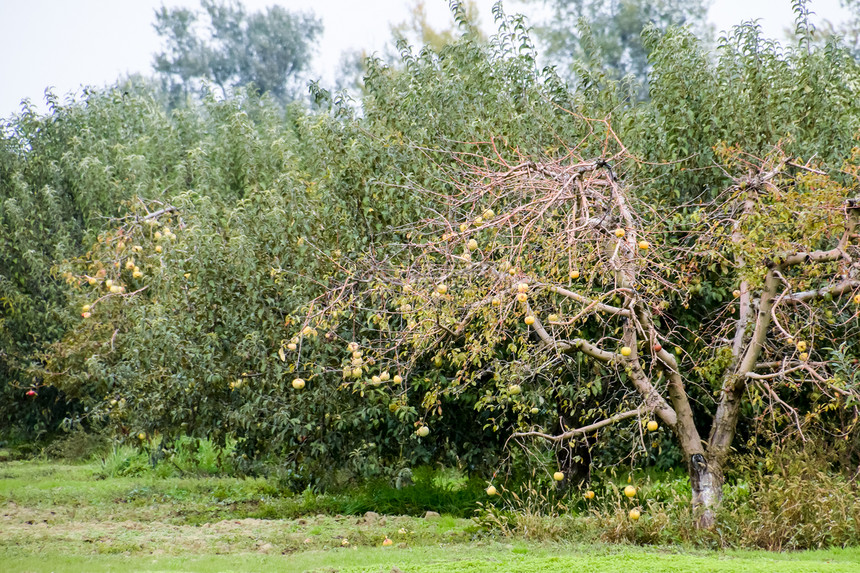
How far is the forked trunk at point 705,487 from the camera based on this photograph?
5621 mm

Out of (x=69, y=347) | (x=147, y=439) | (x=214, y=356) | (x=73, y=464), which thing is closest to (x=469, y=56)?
(x=214, y=356)

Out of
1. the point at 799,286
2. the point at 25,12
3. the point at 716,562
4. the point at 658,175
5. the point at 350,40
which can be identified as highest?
the point at 350,40

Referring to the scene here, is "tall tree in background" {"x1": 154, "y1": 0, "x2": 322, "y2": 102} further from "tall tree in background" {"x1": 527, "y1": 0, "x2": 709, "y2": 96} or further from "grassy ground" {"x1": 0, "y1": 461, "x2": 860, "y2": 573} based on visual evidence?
"grassy ground" {"x1": 0, "y1": 461, "x2": 860, "y2": 573}

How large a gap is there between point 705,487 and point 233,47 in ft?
83.8

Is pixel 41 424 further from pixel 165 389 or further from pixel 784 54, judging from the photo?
pixel 784 54

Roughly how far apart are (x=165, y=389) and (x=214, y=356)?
2.80 ft

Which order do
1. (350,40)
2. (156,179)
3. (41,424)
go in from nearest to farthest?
(156,179), (41,424), (350,40)

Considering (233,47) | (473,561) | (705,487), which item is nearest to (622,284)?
(705,487)

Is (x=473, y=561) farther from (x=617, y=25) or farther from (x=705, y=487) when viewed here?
(x=617, y=25)

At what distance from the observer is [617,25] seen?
76.0 ft

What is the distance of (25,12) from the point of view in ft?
31.3

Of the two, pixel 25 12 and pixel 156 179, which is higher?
pixel 25 12

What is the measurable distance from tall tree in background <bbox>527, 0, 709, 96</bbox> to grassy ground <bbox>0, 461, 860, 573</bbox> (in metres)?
16.8

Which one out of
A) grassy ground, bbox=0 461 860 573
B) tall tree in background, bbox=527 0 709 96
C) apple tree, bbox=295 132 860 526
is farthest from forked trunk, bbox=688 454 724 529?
tall tree in background, bbox=527 0 709 96
